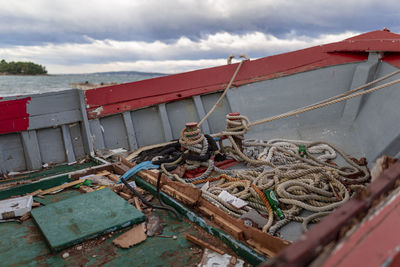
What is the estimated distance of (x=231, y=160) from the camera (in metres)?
3.53

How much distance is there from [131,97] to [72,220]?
2.48m

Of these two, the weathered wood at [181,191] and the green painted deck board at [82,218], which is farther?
the weathered wood at [181,191]

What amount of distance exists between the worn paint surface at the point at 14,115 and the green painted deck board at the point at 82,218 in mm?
1779

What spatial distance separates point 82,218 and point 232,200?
1.14 metres

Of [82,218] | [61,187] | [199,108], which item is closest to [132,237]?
[82,218]

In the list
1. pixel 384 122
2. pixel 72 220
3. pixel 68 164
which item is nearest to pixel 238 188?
pixel 72 220

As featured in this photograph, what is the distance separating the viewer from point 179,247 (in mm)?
1790

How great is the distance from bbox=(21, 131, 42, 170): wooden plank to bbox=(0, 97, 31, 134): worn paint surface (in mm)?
97

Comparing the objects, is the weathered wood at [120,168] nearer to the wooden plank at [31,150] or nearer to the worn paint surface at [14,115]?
the wooden plank at [31,150]

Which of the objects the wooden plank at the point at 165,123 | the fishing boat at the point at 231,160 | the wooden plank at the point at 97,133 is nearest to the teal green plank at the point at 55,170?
the fishing boat at the point at 231,160

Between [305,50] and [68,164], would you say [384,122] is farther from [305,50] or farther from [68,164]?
[68,164]

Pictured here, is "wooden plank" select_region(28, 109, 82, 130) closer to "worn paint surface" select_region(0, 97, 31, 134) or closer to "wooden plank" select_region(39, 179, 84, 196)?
"worn paint surface" select_region(0, 97, 31, 134)

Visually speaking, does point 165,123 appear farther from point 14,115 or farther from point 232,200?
point 232,200

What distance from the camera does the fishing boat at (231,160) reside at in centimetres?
126
